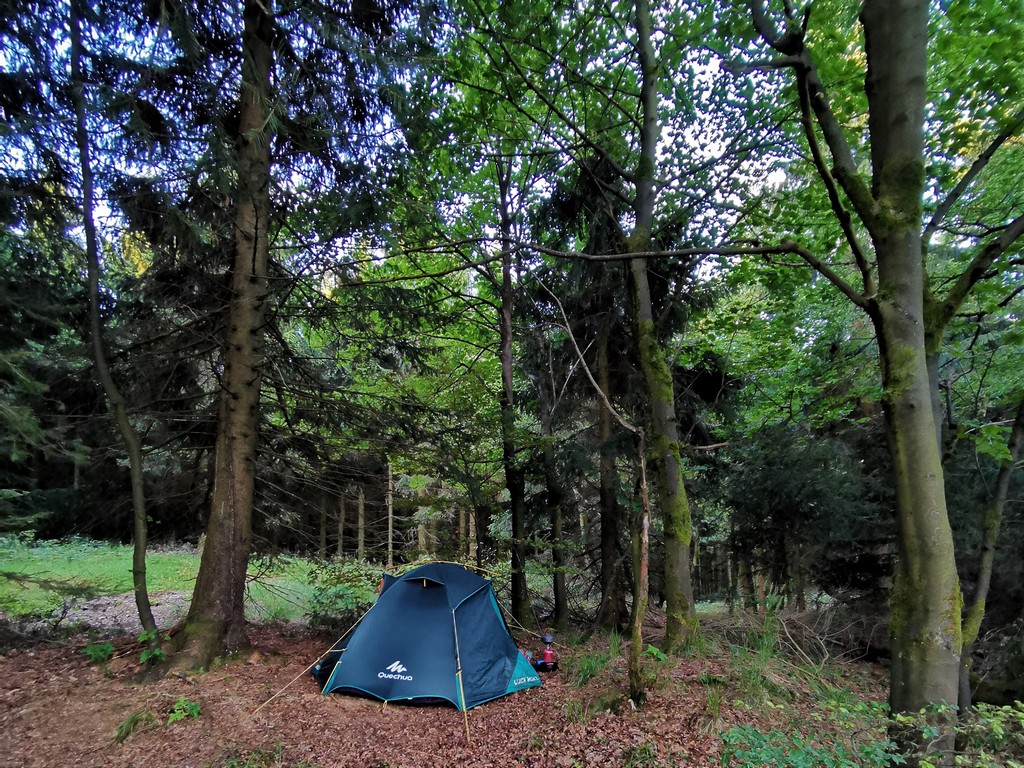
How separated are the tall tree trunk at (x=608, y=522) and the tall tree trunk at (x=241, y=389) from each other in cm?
494

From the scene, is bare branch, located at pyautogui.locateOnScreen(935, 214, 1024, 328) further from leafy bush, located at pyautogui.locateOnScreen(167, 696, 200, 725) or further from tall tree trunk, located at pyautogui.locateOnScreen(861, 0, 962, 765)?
leafy bush, located at pyautogui.locateOnScreen(167, 696, 200, 725)

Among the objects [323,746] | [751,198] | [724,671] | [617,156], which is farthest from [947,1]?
[323,746]

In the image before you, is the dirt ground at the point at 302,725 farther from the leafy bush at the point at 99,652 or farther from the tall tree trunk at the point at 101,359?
the tall tree trunk at the point at 101,359

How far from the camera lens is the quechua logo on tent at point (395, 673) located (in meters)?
5.46

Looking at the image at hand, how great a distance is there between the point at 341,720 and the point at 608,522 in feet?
16.4

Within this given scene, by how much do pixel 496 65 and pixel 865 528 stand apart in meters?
9.42

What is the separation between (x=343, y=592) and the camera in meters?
8.40

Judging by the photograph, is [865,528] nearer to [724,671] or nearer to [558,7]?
[724,671]

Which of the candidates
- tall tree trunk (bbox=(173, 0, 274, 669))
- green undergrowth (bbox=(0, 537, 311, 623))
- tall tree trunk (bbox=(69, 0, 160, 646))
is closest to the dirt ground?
tall tree trunk (bbox=(173, 0, 274, 669))

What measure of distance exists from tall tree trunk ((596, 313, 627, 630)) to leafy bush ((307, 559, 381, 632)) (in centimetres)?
356

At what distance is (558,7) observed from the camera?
20.9ft

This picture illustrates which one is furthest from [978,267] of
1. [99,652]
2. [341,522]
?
[99,652]

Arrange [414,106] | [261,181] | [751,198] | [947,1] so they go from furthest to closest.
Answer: [751,198] < [414,106] < [261,181] < [947,1]

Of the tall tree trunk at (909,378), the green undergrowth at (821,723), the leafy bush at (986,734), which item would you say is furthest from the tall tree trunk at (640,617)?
the leafy bush at (986,734)
